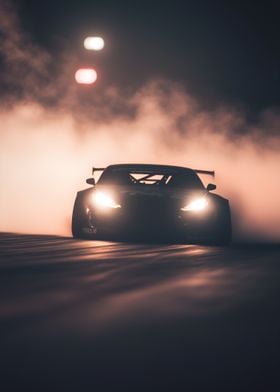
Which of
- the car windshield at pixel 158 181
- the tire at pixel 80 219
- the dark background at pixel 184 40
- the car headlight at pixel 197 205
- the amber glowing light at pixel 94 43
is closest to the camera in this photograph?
the car headlight at pixel 197 205

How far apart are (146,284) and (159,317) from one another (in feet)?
4.71

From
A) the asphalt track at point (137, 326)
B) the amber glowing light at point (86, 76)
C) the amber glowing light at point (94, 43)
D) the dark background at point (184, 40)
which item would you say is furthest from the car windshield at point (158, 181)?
the asphalt track at point (137, 326)

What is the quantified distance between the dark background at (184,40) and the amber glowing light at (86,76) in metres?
1.78

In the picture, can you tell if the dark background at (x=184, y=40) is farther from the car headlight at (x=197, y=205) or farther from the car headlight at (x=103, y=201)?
the car headlight at (x=197, y=205)

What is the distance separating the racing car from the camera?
37.8 feet

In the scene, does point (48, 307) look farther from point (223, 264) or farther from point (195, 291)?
point (223, 264)

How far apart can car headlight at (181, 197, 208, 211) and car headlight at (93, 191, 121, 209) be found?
81 centimetres

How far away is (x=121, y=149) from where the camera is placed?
67.7 ft

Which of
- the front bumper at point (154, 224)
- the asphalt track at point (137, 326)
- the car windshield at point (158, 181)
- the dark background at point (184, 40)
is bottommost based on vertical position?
the asphalt track at point (137, 326)

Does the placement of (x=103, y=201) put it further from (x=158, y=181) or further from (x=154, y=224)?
(x=158, y=181)

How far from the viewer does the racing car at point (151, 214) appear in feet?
37.8

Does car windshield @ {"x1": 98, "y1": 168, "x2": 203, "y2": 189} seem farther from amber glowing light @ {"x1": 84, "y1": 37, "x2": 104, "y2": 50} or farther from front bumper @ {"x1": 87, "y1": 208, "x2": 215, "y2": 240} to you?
amber glowing light @ {"x1": 84, "y1": 37, "x2": 104, "y2": 50}

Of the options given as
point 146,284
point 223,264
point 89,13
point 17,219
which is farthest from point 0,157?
point 146,284

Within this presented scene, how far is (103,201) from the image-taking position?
38.5 feet
